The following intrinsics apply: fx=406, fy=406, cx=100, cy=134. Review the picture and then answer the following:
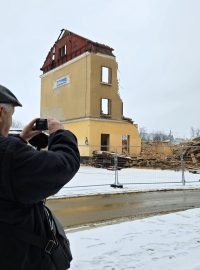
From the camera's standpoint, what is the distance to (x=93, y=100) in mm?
30891

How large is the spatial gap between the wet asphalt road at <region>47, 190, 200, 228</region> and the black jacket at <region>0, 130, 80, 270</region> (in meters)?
6.04

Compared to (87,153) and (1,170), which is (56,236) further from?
(87,153)

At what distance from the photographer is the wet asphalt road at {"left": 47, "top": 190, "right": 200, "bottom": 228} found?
8.84 metres

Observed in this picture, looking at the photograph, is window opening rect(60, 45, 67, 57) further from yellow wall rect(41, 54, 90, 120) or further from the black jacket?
the black jacket

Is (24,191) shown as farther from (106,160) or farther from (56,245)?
(106,160)

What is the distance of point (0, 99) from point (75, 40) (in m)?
32.7

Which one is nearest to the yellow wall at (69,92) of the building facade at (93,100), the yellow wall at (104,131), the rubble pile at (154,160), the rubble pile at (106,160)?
the building facade at (93,100)

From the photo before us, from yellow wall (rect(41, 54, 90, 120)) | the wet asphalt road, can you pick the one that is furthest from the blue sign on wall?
the wet asphalt road

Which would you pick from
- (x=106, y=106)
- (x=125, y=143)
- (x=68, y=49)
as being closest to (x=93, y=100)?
(x=106, y=106)

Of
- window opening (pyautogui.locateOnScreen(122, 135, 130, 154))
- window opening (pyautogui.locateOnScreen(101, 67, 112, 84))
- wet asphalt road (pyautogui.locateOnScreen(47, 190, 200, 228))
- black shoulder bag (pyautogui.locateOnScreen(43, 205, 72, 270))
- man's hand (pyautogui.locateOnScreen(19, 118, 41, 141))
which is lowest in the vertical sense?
wet asphalt road (pyautogui.locateOnScreen(47, 190, 200, 228))

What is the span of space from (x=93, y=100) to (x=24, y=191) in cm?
2919

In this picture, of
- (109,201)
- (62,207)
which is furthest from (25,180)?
(109,201)

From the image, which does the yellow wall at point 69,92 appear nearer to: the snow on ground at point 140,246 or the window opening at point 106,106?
the window opening at point 106,106

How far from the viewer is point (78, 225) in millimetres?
7938
